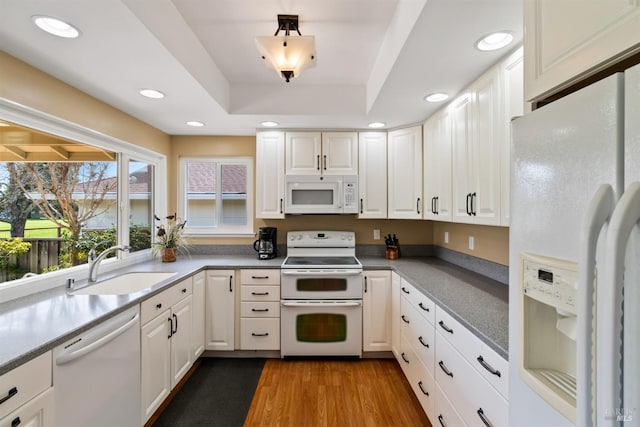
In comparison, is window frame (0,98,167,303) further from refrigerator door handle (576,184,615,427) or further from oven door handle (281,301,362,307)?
refrigerator door handle (576,184,615,427)

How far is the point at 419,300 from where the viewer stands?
205 cm

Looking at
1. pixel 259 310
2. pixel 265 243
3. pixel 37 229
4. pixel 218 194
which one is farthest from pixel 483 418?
pixel 218 194

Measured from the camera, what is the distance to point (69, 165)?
2.13 m

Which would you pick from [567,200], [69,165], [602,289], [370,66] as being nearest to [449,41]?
[370,66]

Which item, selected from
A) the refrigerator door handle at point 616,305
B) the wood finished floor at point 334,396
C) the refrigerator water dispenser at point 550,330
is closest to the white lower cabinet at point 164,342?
the wood finished floor at point 334,396

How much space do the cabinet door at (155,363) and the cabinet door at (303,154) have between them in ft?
5.75

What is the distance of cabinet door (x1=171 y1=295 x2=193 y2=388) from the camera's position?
220 centimetres

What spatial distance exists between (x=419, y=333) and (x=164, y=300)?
5.91 ft

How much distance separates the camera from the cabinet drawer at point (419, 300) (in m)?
1.83

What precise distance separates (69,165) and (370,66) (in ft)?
7.73

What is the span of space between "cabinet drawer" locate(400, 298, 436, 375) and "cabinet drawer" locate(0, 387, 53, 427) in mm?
1876

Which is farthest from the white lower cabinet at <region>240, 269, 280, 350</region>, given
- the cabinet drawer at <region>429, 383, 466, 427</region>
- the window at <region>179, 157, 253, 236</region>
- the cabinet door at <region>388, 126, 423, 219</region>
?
the cabinet drawer at <region>429, 383, 466, 427</region>

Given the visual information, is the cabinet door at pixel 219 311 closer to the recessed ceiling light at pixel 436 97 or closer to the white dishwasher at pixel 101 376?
the white dishwasher at pixel 101 376

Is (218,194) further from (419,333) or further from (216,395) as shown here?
(419,333)
